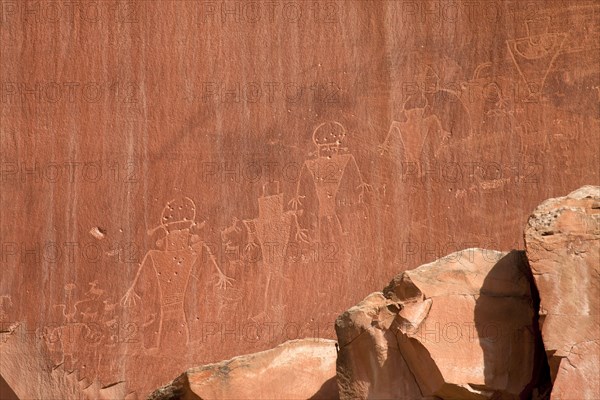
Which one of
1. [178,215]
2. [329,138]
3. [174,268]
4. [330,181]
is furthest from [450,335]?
[178,215]

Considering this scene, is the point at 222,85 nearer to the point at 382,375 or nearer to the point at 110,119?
the point at 110,119

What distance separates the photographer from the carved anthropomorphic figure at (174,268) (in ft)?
27.5

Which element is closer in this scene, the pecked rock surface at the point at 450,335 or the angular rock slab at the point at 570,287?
the angular rock slab at the point at 570,287

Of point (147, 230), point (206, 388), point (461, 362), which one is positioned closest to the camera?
point (461, 362)

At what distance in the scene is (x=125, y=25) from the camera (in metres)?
8.80

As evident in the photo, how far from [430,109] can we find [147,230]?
2.42 metres

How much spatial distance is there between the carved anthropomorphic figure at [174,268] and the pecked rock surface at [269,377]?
1.26 m

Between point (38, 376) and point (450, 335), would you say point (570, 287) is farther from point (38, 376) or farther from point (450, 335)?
point (38, 376)

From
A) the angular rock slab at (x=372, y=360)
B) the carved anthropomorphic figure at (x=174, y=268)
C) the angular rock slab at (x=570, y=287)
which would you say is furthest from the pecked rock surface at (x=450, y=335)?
the carved anthropomorphic figure at (x=174, y=268)

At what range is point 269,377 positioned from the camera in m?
6.96

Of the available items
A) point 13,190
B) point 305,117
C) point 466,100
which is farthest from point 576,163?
point 13,190

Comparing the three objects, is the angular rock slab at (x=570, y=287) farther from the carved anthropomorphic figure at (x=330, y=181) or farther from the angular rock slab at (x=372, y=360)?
the carved anthropomorphic figure at (x=330, y=181)

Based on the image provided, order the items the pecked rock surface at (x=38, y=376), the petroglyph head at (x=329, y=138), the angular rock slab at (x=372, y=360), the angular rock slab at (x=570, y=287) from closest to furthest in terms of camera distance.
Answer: the angular rock slab at (x=570, y=287) → the angular rock slab at (x=372, y=360) → the pecked rock surface at (x=38, y=376) → the petroglyph head at (x=329, y=138)

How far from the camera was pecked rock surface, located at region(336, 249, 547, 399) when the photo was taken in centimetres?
620
